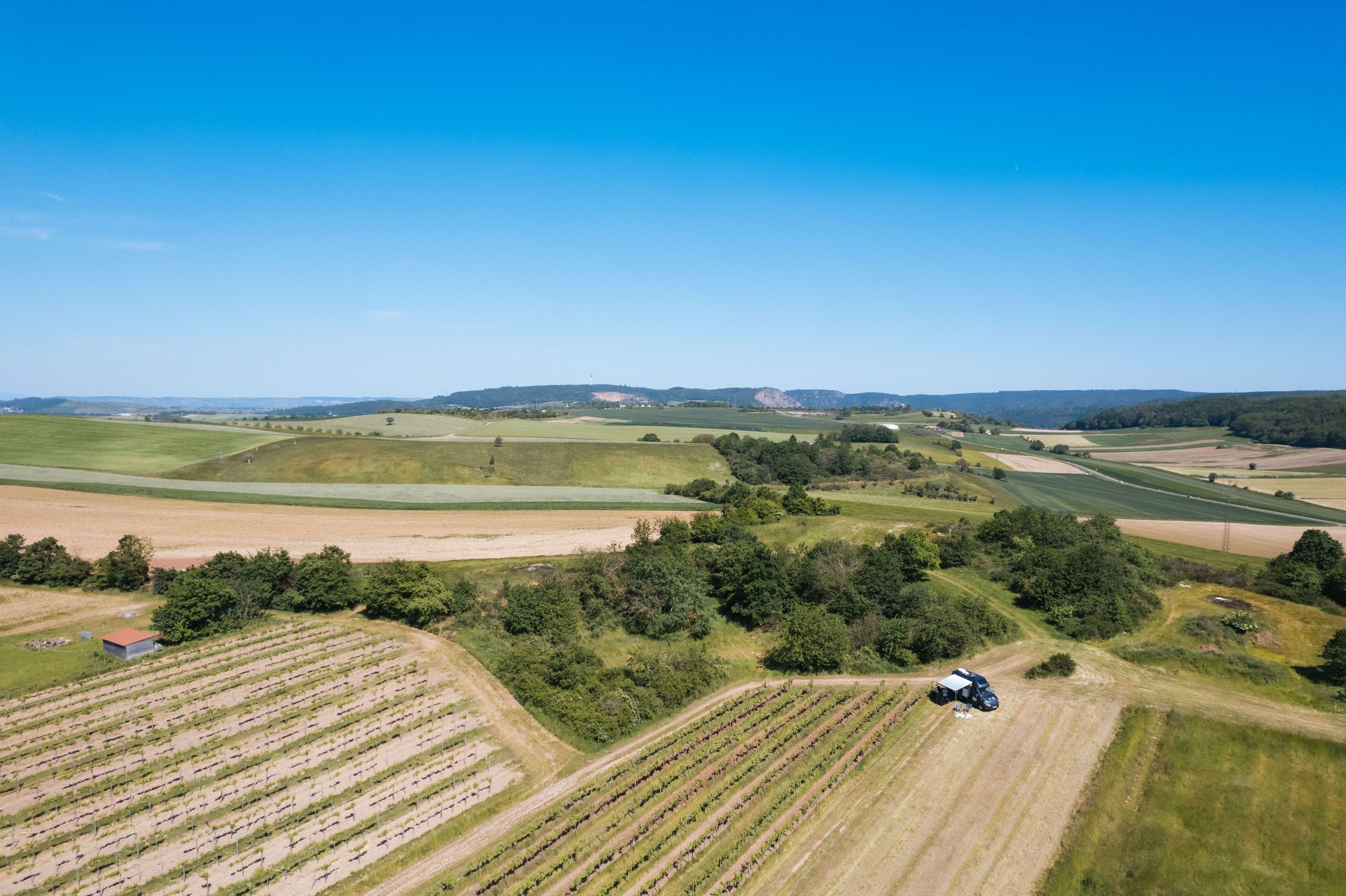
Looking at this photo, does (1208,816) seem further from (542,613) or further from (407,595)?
(407,595)

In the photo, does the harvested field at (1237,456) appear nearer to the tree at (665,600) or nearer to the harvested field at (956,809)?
the harvested field at (956,809)

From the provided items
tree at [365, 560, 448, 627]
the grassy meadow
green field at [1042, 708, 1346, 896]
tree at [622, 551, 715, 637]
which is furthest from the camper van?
tree at [365, 560, 448, 627]

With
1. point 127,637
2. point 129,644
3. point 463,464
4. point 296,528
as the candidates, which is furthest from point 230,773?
point 463,464

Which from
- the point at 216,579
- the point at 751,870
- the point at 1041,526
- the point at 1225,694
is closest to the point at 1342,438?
the point at 1041,526

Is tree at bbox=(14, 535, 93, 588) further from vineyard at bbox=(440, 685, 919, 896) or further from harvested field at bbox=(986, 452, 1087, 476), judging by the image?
harvested field at bbox=(986, 452, 1087, 476)

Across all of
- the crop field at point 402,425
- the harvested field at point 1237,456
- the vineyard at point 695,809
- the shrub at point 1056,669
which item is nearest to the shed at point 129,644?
the vineyard at point 695,809

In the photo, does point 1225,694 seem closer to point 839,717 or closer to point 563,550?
point 839,717
